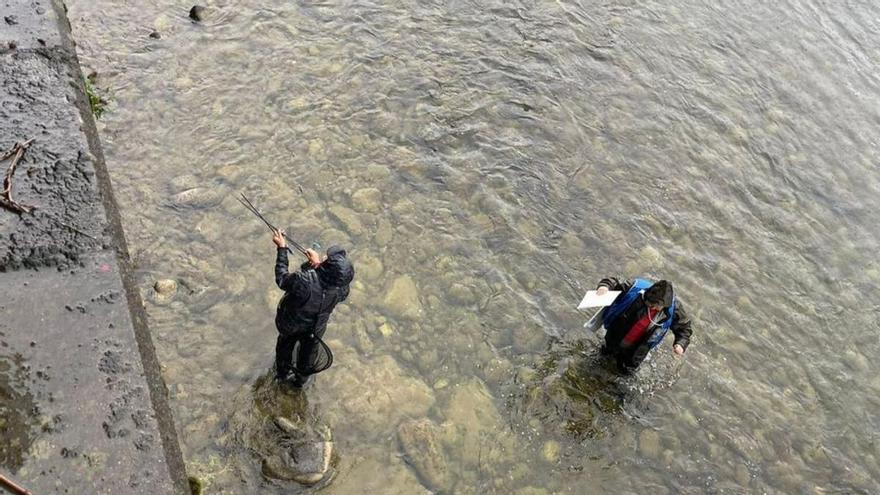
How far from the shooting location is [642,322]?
750cm

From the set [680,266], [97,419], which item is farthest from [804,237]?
[97,419]

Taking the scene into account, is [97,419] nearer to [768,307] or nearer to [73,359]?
[73,359]

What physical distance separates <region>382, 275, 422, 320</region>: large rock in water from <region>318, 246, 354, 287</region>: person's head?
7.75 ft

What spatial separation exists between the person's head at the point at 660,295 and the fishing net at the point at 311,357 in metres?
3.40

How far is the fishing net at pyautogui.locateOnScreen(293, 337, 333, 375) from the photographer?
6.79m

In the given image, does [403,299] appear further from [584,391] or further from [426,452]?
[584,391]

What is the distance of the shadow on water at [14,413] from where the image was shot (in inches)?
209

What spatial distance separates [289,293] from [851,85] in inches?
545

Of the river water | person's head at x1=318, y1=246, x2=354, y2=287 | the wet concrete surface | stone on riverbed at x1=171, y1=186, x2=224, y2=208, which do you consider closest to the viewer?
the wet concrete surface

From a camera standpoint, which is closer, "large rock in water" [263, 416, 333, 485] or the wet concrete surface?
the wet concrete surface

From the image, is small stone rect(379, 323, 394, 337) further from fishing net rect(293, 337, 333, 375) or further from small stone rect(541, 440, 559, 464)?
small stone rect(541, 440, 559, 464)

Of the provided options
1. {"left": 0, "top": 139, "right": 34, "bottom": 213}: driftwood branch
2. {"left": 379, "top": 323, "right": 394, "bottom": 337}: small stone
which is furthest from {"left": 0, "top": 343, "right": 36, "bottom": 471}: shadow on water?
{"left": 379, "top": 323, "right": 394, "bottom": 337}: small stone

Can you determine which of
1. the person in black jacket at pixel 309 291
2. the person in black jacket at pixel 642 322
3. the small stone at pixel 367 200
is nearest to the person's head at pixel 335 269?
the person in black jacket at pixel 309 291

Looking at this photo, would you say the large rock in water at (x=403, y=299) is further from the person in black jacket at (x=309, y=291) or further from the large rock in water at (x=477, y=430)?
the person in black jacket at (x=309, y=291)
